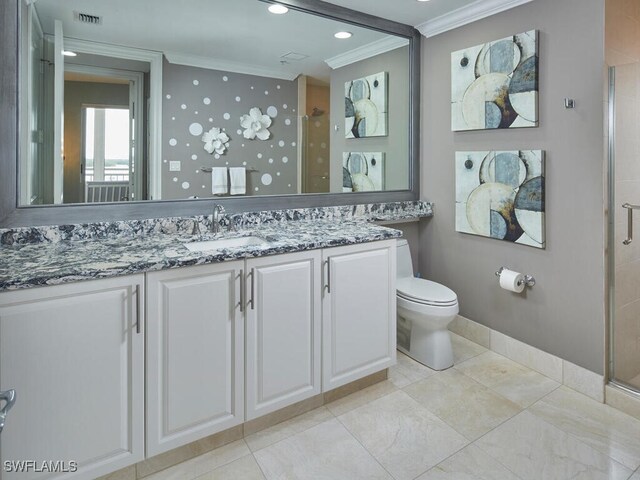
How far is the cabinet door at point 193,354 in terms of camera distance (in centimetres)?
162

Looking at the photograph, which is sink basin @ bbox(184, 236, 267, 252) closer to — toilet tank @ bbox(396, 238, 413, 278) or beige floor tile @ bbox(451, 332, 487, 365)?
toilet tank @ bbox(396, 238, 413, 278)

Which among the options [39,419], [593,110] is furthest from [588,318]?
[39,419]

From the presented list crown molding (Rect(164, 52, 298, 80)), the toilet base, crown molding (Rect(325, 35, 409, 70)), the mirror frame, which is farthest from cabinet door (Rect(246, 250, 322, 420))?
crown molding (Rect(325, 35, 409, 70))

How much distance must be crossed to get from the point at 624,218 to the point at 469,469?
156cm

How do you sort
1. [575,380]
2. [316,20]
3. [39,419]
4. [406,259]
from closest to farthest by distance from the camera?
[39,419]
[575,380]
[316,20]
[406,259]

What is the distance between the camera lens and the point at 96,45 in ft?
6.48

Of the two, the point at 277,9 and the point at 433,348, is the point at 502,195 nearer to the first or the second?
the point at 433,348

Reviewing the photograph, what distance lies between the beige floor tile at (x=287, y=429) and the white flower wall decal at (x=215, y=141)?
1528 millimetres

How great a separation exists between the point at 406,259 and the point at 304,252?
47.7 inches

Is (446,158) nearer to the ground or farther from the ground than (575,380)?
farther from the ground

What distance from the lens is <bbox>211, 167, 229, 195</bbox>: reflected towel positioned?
237cm

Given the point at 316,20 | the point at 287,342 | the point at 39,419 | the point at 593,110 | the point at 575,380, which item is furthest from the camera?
the point at 316,20

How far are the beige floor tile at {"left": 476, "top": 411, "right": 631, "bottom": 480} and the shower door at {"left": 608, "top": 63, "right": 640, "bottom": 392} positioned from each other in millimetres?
558

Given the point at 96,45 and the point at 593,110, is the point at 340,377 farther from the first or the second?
the point at 96,45
